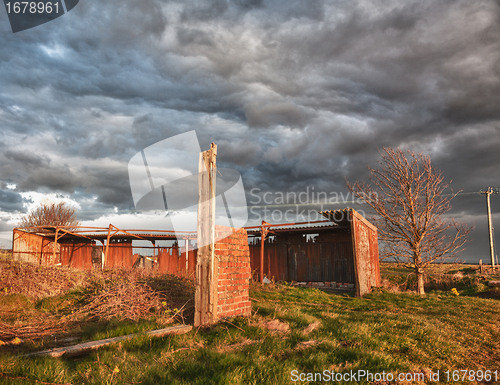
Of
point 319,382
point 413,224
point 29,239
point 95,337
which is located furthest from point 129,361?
point 29,239

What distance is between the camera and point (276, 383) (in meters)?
2.97

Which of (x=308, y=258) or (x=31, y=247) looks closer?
(x=308, y=258)

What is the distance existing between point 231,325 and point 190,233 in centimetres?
1092

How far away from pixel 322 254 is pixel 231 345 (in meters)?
11.9

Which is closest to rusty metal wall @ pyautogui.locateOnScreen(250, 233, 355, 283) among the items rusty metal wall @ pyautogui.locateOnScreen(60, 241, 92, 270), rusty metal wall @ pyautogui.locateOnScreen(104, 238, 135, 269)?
rusty metal wall @ pyautogui.locateOnScreen(104, 238, 135, 269)

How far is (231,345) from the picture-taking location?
13.6 feet

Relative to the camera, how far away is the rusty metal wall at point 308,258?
14766mm

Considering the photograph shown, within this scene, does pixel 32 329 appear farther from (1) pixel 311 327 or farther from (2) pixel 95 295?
(1) pixel 311 327

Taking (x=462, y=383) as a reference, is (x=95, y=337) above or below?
above

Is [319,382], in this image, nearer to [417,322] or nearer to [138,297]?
[417,322]

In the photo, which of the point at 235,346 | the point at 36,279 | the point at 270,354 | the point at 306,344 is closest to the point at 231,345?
the point at 235,346

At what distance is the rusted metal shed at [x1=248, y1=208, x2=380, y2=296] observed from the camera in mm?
13062

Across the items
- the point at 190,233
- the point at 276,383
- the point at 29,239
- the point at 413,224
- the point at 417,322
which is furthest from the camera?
the point at 29,239

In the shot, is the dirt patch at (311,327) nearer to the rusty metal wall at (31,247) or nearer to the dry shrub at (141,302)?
the dry shrub at (141,302)
